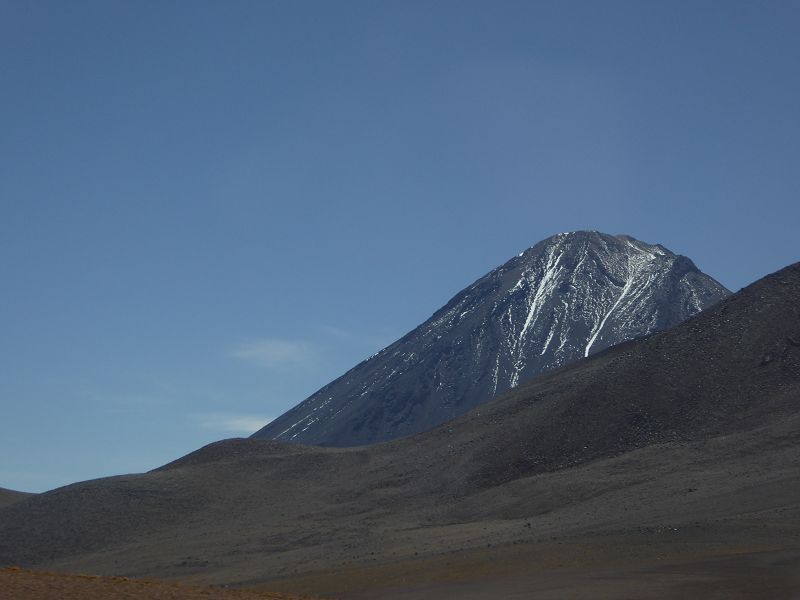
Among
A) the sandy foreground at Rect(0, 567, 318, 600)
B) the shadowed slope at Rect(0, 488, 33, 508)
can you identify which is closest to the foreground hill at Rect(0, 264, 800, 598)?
the sandy foreground at Rect(0, 567, 318, 600)

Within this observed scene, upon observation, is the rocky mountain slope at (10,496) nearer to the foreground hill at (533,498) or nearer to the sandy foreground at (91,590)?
the foreground hill at (533,498)

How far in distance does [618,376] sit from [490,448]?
13015 millimetres

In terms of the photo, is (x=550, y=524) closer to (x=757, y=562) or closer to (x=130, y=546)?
(x=757, y=562)

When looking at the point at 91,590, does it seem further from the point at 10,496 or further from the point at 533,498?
the point at 10,496

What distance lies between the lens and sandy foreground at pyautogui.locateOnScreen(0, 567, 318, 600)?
2495 cm

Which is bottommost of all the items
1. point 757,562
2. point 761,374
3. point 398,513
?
point 757,562

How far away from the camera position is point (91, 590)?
2594 centimetres

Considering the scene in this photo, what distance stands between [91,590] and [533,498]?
149 feet

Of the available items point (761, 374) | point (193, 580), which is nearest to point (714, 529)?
point (193, 580)

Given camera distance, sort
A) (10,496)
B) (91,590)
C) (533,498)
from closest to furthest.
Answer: (91,590), (533,498), (10,496)

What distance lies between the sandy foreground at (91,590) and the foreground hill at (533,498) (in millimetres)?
12537

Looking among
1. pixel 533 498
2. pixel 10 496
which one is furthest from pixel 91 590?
pixel 10 496

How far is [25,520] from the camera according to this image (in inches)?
3280

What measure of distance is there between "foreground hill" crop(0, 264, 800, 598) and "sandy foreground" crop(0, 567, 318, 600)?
12.5m
